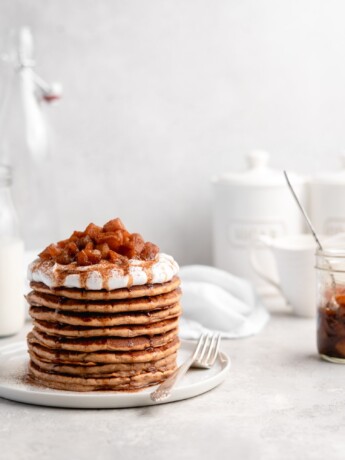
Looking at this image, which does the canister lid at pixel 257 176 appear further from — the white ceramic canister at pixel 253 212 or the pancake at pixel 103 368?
the pancake at pixel 103 368

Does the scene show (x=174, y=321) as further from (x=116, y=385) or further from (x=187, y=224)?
(x=187, y=224)

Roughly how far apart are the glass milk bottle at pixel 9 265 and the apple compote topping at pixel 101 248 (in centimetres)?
42

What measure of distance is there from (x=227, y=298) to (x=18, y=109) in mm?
693

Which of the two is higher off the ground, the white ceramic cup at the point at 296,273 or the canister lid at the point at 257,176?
the canister lid at the point at 257,176

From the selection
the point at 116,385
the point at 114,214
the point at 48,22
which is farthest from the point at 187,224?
the point at 116,385

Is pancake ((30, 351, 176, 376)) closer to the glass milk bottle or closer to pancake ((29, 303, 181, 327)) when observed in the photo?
pancake ((29, 303, 181, 327))

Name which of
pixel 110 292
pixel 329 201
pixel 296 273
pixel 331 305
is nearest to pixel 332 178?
pixel 329 201

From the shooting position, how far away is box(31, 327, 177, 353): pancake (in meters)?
1.38

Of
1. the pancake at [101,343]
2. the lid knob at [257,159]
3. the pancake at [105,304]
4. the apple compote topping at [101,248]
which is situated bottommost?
the pancake at [101,343]

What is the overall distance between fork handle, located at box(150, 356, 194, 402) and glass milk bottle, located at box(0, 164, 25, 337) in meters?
0.57

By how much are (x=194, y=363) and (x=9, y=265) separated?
0.57 metres

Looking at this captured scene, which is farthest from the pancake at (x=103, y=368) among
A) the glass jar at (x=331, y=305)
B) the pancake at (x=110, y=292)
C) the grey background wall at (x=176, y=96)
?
the grey background wall at (x=176, y=96)

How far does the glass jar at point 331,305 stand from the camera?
5.31ft

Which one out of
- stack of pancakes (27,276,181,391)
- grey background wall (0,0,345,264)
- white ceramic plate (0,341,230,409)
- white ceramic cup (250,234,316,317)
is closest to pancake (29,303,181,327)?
stack of pancakes (27,276,181,391)
